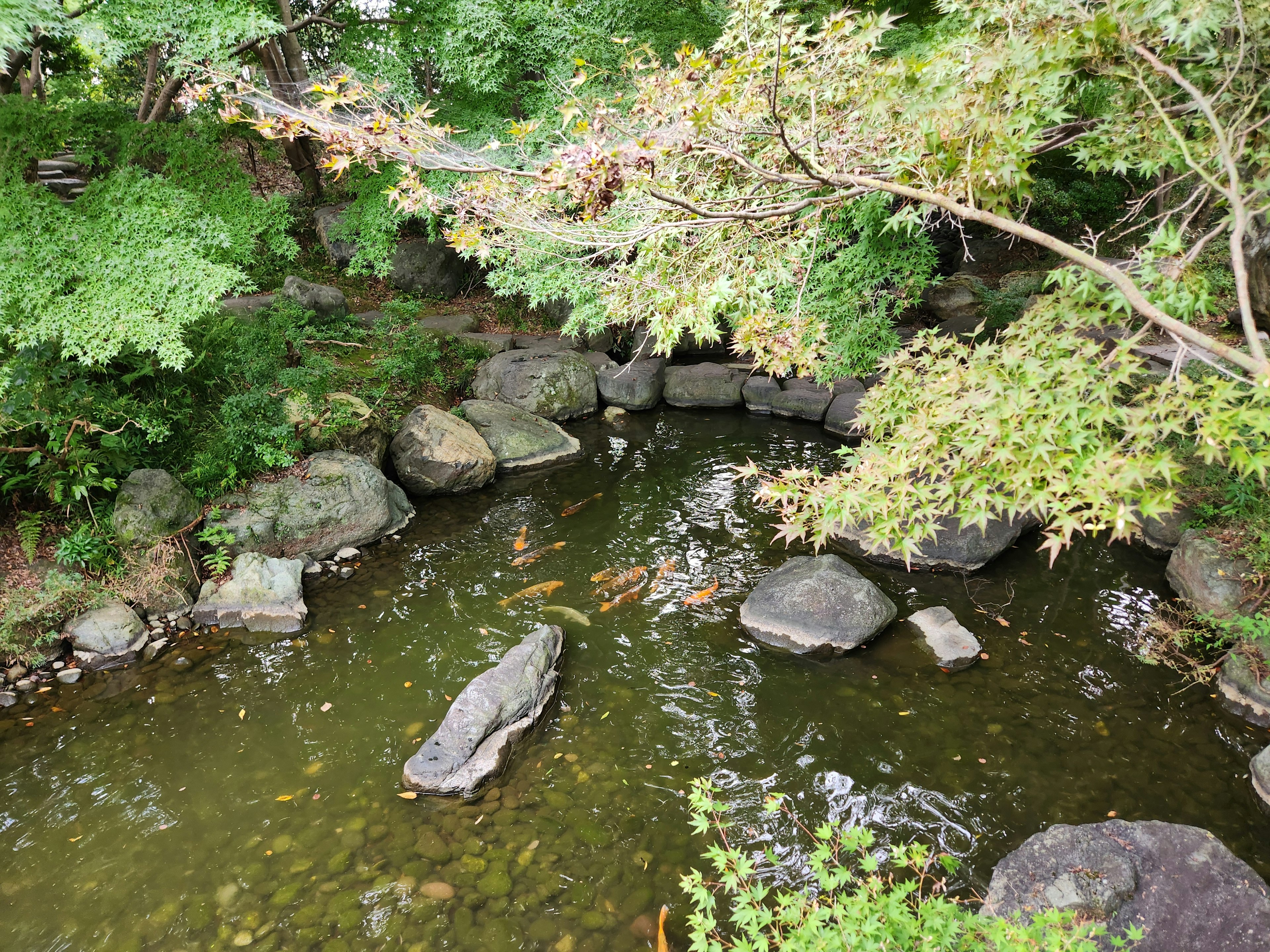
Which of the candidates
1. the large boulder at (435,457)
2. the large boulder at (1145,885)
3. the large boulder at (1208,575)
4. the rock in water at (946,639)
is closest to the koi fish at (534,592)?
the large boulder at (435,457)

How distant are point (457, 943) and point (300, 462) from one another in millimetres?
5915

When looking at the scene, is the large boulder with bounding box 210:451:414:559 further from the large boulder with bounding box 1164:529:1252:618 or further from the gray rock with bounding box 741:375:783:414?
the large boulder with bounding box 1164:529:1252:618

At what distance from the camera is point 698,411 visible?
42.0ft

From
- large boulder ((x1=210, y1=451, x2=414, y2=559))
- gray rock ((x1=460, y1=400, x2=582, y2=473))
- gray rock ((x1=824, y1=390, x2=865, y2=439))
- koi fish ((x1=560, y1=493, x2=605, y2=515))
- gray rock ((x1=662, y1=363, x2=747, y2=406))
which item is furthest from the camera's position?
gray rock ((x1=662, y1=363, x2=747, y2=406))

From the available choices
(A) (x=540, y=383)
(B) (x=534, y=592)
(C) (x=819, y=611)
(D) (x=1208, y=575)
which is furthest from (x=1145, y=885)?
(A) (x=540, y=383)

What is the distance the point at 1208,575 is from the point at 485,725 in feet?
21.2

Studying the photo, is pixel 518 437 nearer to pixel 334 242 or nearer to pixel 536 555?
pixel 536 555

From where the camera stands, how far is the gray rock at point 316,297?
12.7 meters

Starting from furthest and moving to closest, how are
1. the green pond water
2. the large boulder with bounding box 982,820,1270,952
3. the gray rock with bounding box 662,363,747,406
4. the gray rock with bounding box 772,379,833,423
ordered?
the gray rock with bounding box 662,363,747,406 < the gray rock with bounding box 772,379,833,423 < the green pond water < the large boulder with bounding box 982,820,1270,952

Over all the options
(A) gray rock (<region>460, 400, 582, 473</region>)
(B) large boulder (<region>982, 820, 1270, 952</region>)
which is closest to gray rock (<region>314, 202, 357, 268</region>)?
(A) gray rock (<region>460, 400, 582, 473</region>)

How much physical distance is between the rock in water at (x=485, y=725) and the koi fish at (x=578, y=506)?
10.6 feet

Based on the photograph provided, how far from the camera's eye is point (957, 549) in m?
7.21

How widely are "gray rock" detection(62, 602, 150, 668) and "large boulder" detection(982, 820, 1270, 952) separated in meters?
7.11

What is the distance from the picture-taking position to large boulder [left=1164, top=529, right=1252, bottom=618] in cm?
584
